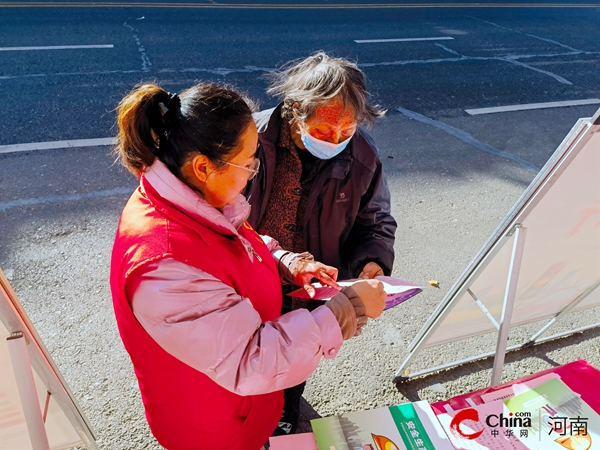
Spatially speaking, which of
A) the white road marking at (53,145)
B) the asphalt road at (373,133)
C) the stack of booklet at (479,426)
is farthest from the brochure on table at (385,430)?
the white road marking at (53,145)

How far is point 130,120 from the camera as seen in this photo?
61.7 inches

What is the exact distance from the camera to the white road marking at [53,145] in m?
5.34

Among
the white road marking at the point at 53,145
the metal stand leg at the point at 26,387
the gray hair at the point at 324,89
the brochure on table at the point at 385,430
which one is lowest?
the white road marking at the point at 53,145

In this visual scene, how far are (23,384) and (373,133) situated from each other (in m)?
5.27

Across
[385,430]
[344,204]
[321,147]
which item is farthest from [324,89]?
[385,430]

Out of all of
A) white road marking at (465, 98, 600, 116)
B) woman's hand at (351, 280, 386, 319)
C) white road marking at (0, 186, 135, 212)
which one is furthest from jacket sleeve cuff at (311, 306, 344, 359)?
white road marking at (465, 98, 600, 116)

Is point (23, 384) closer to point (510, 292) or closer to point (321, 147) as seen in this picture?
point (321, 147)

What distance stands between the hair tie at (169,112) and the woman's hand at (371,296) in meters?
0.78

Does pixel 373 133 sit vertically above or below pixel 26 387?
below

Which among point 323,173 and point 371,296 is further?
point 323,173

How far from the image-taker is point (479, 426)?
1756 mm

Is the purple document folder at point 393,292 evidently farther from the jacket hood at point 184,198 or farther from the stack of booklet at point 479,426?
the jacket hood at point 184,198

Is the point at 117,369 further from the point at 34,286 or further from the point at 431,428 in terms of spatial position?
the point at 431,428

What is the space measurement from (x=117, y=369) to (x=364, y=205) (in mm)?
1877
